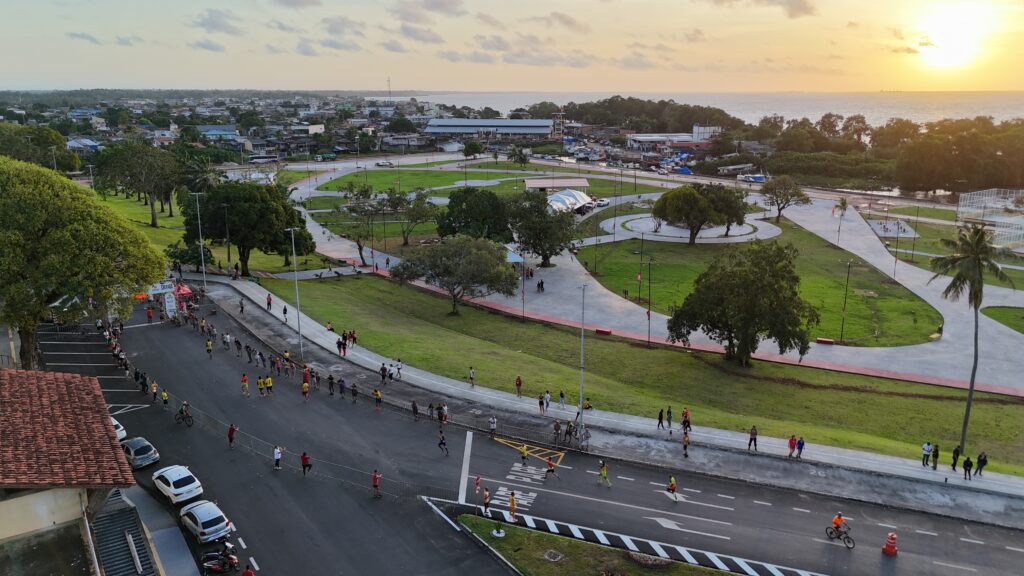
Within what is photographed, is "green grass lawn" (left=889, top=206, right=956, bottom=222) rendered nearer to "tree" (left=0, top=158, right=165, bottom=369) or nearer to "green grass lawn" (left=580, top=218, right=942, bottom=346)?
"green grass lawn" (left=580, top=218, right=942, bottom=346)

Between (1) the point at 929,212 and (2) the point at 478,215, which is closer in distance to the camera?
(2) the point at 478,215

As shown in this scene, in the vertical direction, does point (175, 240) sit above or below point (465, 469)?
above

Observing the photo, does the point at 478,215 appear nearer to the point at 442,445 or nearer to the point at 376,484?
the point at 442,445

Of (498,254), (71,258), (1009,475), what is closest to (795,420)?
Result: (1009,475)

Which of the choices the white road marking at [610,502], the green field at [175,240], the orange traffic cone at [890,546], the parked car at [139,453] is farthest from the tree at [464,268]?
the orange traffic cone at [890,546]

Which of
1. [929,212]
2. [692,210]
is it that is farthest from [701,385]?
[929,212]

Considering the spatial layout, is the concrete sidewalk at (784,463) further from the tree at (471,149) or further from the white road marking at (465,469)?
the tree at (471,149)

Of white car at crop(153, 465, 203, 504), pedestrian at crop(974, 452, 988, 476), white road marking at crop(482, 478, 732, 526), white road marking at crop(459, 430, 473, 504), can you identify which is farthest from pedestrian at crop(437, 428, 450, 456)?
pedestrian at crop(974, 452, 988, 476)
